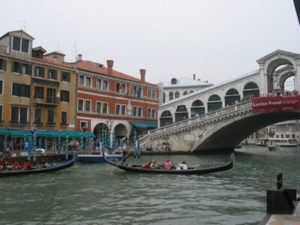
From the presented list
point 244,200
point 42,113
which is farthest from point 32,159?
point 244,200

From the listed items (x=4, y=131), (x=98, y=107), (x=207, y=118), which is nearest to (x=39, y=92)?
(x=4, y=131)

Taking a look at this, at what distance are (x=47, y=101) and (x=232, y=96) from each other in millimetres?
16257

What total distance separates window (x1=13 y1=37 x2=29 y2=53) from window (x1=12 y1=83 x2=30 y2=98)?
253cm

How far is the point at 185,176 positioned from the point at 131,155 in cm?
1269

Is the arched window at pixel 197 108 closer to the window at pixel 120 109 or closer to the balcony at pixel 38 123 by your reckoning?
the window at pixel 120 109

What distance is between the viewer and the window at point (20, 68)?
2352 centimetres

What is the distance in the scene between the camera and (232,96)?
1217 inches

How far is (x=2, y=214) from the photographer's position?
8320mm

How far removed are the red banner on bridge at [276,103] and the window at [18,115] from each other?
16.4 m

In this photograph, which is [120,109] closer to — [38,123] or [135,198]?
[38,123]

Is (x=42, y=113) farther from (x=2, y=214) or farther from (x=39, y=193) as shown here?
(x=2, y=214)

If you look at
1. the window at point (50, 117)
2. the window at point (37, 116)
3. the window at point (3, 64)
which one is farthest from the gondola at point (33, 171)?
the window at point (3, 64)

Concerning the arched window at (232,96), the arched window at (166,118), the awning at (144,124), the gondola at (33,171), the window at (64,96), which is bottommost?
the gondola at (33,171)

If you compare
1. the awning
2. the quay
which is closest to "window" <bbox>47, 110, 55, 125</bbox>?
the awning
